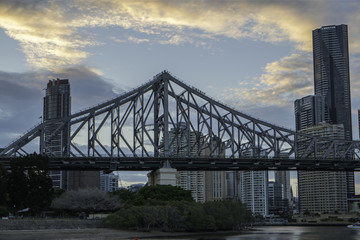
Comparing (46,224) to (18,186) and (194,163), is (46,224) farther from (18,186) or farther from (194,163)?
(194,163)

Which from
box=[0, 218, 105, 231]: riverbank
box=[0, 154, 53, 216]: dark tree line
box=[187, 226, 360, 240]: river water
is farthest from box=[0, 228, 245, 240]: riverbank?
box=[0, 154, 53, 216]: dark tree line

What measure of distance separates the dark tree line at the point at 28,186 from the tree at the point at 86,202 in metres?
9.22

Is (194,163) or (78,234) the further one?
Answer: (194,163)

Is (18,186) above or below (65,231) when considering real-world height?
above

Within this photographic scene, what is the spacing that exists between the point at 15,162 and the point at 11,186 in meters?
4.45

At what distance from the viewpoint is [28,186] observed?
97250 mm

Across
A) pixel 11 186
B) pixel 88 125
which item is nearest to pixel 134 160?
pixel 88 125

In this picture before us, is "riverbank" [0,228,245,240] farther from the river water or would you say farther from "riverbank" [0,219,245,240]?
the river water

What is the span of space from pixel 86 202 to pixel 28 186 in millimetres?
14866

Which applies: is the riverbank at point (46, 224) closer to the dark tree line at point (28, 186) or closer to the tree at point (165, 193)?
the dark tree line at point (28, 186)

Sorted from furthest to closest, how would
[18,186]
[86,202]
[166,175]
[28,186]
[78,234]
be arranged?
[166,175], [86,202], [28,186], [18,186], [78,234]

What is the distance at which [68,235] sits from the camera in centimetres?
7919

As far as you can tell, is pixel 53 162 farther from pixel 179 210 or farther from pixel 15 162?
pixel 179 210

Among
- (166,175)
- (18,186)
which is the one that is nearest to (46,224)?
(18,186)
